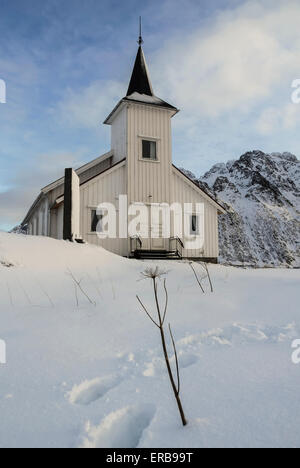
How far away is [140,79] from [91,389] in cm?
1919

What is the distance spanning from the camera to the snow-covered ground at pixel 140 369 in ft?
6.47

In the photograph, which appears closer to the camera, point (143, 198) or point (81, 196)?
point (81, 196)

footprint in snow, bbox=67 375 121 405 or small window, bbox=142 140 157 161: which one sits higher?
small window, bbox=142 140 157 161

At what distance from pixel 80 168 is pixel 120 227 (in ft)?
13.8

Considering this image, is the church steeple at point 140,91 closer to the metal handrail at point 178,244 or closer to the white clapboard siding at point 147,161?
the white clapboard siding at point 147,161

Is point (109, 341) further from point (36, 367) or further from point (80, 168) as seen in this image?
point (80, 168)

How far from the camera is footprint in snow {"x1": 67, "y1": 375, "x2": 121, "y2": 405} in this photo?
232 cm

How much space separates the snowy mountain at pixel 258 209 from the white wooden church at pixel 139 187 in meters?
22.0

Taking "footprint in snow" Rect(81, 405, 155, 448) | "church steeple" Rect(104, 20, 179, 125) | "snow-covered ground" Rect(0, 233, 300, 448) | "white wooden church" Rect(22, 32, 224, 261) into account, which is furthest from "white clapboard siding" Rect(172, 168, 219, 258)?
"footprint in snow" Rect(81, 405, 155, 448)

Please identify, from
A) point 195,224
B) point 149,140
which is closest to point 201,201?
point 195,224

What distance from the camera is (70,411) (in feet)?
7.07

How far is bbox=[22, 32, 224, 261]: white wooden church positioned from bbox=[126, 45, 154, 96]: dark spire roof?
1.23 metres

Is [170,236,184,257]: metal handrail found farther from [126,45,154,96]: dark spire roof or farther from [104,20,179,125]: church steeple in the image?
[126,45,154,96]: dark spire roof

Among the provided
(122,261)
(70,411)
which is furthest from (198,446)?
(122,261)
